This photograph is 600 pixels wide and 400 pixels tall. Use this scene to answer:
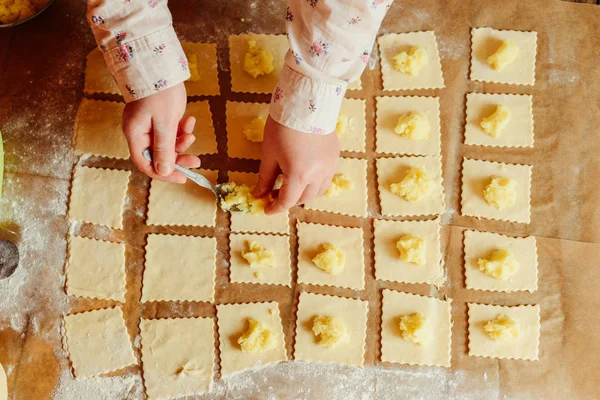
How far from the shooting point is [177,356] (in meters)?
1.86

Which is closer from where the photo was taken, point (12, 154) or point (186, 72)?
point (186, 72)

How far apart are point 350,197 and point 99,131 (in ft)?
3.17

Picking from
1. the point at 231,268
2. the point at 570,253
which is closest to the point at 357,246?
the point at 231,268

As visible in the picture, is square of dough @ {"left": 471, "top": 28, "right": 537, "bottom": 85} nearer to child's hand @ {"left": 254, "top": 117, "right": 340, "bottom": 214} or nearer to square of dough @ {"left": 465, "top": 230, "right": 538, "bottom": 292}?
square of dough @ {"left": 465, "top": 230, "right": 538, "bottom": 292}

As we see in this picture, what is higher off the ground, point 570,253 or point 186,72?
point 186,72

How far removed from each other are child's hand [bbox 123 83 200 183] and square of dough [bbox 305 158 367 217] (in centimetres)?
58

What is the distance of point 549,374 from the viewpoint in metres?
1.89

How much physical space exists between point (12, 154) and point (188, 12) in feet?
2.81

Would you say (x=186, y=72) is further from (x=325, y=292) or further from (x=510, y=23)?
(x=510, y=23)

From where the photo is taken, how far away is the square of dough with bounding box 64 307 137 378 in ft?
6.04

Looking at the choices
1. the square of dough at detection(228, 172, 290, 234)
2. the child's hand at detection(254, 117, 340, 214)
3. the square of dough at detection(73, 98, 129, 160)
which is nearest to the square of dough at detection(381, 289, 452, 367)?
the square of dough at detection(228, 172, 290, 234)

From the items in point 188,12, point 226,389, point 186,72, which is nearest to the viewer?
point 186,72

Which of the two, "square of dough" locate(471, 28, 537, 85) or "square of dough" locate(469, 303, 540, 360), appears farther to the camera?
"square of dough" locate(471, 28, 537, 85)

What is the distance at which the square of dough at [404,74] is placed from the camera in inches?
80.4
